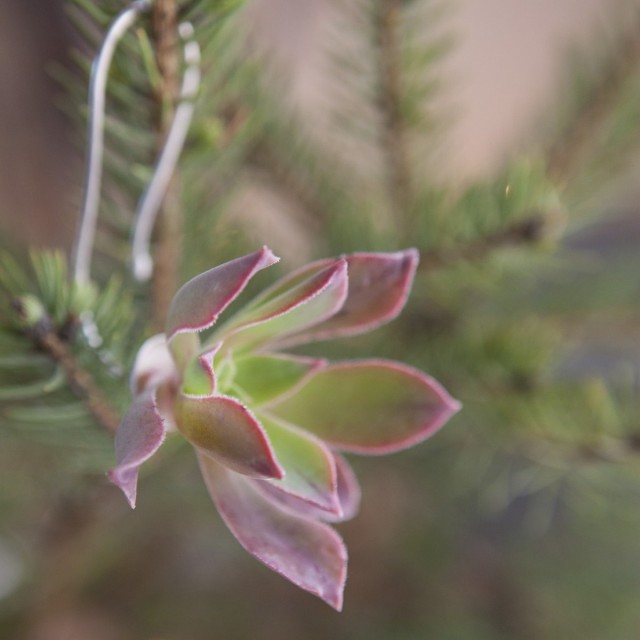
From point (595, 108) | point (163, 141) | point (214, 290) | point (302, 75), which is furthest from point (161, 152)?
point (302, 75)

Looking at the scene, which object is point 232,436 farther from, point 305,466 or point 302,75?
point 302,75

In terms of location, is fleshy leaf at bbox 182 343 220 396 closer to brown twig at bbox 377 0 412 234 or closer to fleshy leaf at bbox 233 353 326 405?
fleshy leaf at bbox 233 353 326 405

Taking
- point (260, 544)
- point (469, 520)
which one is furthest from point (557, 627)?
point (260, 544)

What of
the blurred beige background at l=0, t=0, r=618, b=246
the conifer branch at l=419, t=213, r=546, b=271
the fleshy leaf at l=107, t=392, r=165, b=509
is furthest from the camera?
the blurred beige background at l=0, t=0, r=618, b=246

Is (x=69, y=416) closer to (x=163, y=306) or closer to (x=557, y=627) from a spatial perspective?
(x=163, y=306)

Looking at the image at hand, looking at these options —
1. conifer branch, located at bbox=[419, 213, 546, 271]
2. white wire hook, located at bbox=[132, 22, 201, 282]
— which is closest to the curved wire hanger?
white wire hook, located at bbox=[132, 22, 201, 282]

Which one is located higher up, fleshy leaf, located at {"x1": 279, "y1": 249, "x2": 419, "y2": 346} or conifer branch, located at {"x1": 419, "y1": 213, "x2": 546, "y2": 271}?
fleshy leaf, located at {"x1": 279, "y1": 249, "x2": 419, "y2": 346}

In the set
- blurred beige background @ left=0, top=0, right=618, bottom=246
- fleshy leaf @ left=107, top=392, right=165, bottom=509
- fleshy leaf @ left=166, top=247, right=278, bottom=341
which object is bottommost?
blurred beige background @ left=0, top=0, right=618, bottom=246
